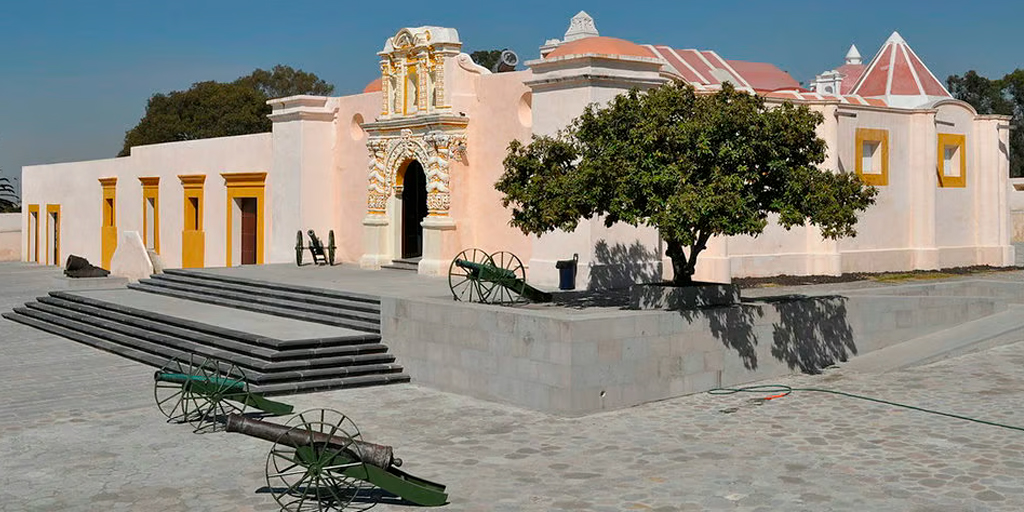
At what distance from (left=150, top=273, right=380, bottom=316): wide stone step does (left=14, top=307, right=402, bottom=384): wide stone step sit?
173 centimetres

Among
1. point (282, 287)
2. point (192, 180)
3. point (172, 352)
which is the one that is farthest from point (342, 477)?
point (192, 180)

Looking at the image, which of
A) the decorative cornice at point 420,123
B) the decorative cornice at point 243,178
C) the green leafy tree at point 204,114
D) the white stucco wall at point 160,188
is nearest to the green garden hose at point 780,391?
the decorative cornice at point 420,123

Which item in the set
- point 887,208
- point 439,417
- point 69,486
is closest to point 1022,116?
point 887,208

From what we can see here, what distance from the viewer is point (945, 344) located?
52.6ft

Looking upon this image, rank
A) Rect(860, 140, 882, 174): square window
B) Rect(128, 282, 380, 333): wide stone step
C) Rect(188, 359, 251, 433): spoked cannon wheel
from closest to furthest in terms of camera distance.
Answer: Rect(188, 359, 251, 433): spoked cannon wheel
Rect(128, 282, 380, 333): wide stone step
Rect(860, 140, 882, 174): square window

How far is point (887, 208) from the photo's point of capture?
22422 millimetres

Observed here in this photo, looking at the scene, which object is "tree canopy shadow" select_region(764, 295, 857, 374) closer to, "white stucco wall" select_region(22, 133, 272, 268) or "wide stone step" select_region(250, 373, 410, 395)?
"wide stone step" select_region(250, 373, 410, 395)

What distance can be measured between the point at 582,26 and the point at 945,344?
12.2 metres

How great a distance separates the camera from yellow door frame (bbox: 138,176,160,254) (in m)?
30.8

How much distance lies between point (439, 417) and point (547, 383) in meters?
1.29

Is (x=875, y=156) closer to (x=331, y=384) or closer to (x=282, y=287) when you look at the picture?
(x=282, y=287)

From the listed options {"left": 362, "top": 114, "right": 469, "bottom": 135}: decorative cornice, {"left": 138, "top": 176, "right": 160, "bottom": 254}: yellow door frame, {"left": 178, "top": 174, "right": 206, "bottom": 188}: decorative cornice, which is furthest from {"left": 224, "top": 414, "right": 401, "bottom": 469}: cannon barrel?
{"left": 138, "top": 176, "right": 160, "bottom": 254}: yellow door frame

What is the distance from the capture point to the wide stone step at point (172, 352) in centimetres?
1374

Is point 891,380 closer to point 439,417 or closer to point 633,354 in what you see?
point 633,354
